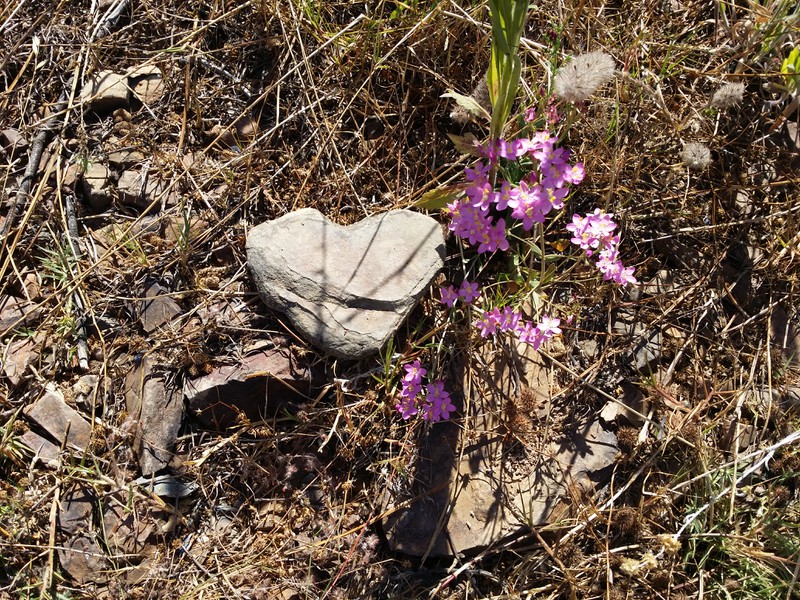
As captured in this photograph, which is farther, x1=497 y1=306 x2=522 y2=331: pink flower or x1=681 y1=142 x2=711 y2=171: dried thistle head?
x1=681 y1=142 x2=711 y2=171: dried thistle head

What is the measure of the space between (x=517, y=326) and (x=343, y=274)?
0.71 meters

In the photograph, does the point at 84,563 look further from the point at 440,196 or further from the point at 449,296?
the point at 440,196

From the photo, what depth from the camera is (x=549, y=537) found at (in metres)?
2.54

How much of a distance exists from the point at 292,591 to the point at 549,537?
3.35 feet

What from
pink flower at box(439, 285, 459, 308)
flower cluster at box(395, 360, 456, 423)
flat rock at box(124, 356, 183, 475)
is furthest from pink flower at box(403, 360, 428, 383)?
flat rock at box(124, 356, 183, 475)

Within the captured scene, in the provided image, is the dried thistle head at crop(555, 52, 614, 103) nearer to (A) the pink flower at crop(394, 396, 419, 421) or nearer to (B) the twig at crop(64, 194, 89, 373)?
(A) the pink flower at crop(394, 396, 419, 421)

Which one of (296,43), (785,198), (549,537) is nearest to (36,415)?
(296,43)

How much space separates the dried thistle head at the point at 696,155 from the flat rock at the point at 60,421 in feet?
8.78

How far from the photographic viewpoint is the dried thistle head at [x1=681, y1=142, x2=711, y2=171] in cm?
265

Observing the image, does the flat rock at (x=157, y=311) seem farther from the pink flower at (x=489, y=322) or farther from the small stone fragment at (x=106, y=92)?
the pink flower at (x=489, y=322)

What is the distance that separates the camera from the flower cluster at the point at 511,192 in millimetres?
2270

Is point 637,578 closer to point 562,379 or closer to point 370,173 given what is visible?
point 562,379

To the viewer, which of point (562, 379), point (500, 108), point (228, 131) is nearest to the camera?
point (500, 108)

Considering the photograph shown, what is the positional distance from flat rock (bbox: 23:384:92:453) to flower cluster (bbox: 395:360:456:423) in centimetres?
125
